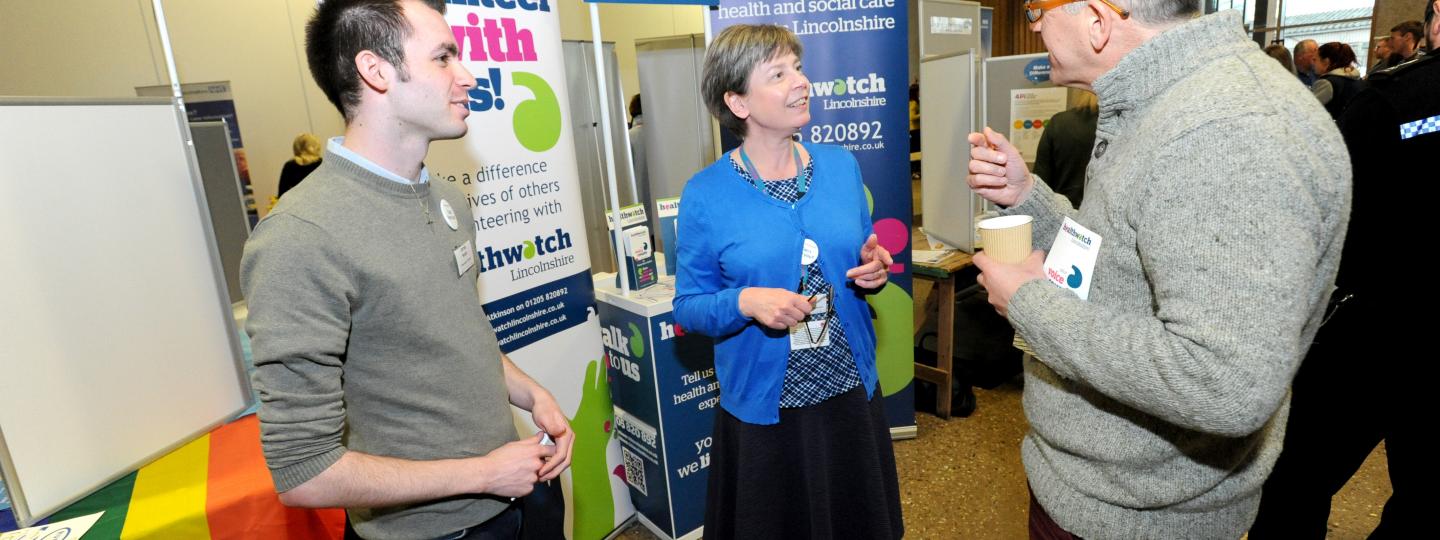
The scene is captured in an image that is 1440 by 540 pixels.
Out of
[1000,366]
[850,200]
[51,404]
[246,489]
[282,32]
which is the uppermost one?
[282,32]

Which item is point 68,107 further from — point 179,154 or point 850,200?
point 850,200

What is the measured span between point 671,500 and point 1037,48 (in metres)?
13.7

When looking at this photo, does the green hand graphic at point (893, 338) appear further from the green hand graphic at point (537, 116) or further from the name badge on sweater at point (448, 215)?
the name badge on sweater at point (448, 215)

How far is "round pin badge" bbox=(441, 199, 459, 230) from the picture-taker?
1.29 m

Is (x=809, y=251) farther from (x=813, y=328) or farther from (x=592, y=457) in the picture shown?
(x=592, y=457)

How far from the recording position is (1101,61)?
1.01 metres

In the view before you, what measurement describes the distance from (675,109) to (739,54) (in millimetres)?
2979

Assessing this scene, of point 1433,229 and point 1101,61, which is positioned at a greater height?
point 1101,61

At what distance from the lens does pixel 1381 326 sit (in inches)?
66.8

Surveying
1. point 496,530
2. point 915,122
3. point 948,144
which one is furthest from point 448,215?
point 915,122

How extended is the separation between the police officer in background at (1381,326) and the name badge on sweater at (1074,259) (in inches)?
48.9

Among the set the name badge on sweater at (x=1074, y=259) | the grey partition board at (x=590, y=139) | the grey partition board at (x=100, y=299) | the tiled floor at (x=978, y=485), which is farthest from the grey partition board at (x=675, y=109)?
the name badge on sweater at (x=1074, y=259)

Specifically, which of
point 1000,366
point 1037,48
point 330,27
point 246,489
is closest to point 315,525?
point 246,489

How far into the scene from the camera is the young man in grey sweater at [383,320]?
37.8 inches
